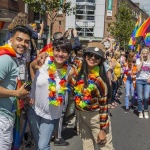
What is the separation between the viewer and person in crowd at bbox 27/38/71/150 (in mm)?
3463

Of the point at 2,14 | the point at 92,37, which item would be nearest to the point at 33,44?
the point at 2,14

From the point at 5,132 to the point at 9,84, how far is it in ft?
1.47

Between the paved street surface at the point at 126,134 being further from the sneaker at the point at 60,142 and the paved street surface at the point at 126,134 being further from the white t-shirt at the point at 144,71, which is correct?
the white t-shirt at the point at 144,71

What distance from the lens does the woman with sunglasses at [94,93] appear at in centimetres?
355

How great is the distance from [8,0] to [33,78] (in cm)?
1822

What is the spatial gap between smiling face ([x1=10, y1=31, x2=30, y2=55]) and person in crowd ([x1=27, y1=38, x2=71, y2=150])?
46 cm

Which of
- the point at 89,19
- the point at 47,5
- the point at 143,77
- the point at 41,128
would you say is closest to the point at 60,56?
the point at 41,128

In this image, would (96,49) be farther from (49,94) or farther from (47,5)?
(47,5)

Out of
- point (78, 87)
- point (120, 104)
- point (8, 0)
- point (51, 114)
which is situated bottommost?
point (120, 104)

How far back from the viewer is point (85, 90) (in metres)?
3.57

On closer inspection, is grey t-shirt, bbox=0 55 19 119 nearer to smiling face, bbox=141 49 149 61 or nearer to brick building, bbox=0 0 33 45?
smiling face, bbox=141 49 149 61

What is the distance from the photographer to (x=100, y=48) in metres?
3.58

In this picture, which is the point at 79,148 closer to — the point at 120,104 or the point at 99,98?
the point at 99,98

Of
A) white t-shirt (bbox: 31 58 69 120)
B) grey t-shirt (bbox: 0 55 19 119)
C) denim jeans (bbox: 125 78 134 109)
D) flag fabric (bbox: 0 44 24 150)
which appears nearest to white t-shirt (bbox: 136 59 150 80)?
denim jeans (bbox: 125 78 134 109)
